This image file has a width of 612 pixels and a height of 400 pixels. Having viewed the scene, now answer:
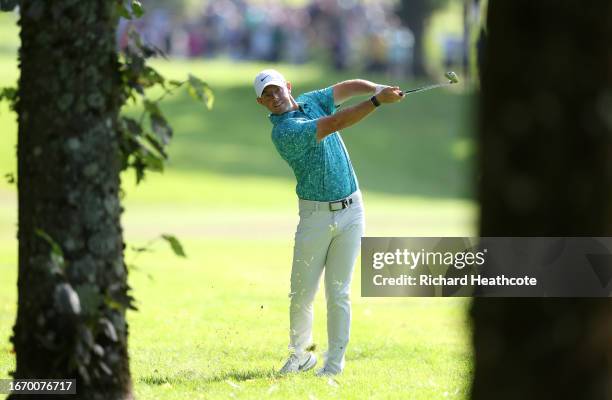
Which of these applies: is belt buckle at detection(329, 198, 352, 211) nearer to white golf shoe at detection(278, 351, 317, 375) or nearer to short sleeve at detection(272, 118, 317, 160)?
short sleeve at detection(272, 118, 317, 160)

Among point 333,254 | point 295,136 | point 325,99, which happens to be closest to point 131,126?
point 295,136

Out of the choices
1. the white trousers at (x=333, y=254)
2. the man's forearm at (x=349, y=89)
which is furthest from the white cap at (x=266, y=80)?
the white trousers at (x=333, y=254)

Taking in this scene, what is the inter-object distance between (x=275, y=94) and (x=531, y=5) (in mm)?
4151

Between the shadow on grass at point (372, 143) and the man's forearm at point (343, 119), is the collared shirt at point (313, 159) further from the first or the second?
the shadow on grass at point (372, 143)

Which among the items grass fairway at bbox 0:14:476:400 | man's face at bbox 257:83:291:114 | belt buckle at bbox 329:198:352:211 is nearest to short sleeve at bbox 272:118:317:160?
man's face at bbox 257:83:291:114

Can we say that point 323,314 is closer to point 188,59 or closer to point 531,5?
point 531,5

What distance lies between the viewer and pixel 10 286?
1334cm

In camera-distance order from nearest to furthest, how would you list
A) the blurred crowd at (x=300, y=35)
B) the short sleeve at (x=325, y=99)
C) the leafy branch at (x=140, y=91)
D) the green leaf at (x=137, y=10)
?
the leafy branch at (x=140, y=91) → the green leaf at (x=137, y=10) → the short sleeve at (x=325, y=99) → the blurred crowd at (x=300, y=35)

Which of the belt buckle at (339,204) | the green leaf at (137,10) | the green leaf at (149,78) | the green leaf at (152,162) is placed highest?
the green leaf at (137,10)

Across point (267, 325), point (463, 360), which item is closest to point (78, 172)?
point (463, 360)

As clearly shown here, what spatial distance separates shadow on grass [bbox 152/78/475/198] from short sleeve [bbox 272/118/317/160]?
956 inches

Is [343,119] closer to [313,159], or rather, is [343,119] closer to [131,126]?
[313,159]

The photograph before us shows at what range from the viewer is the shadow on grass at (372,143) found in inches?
1374

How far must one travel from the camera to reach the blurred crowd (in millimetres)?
55250
